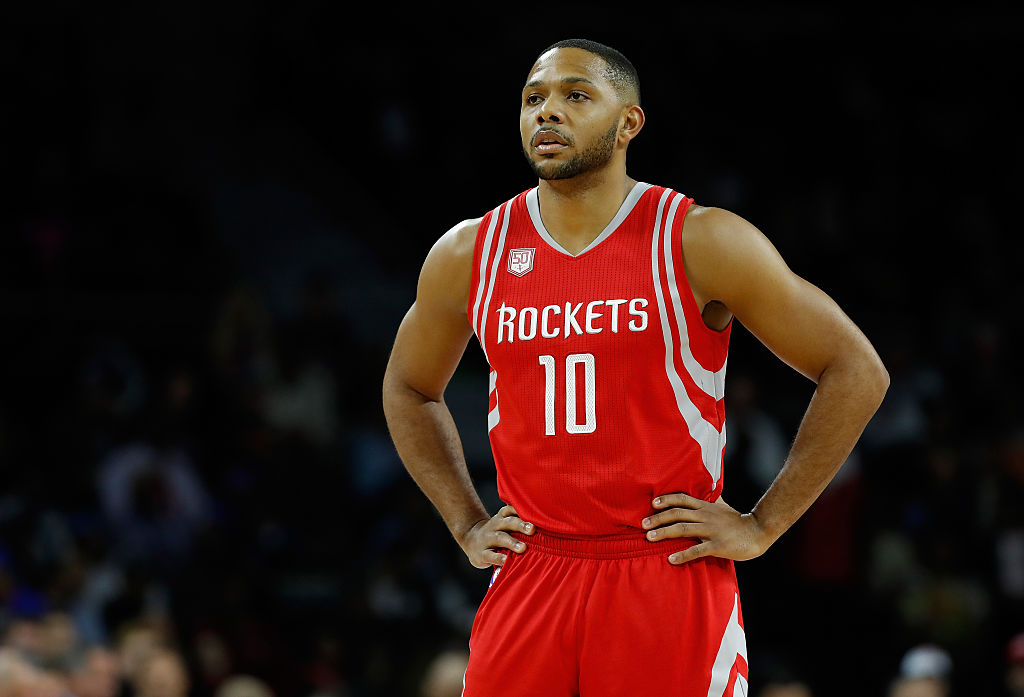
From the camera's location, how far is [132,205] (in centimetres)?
1176

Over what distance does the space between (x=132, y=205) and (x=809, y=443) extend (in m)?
9.07

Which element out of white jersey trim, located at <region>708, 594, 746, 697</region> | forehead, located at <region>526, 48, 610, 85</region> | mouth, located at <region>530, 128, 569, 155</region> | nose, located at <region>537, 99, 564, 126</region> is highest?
forehead, located at <region>526, 48, 610, 85</region>

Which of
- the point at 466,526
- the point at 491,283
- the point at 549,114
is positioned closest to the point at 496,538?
the point at 466,526

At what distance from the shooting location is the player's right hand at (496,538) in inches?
150

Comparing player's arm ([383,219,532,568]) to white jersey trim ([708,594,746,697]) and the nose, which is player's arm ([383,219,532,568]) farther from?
white jersey trim ([708,594,746,697])

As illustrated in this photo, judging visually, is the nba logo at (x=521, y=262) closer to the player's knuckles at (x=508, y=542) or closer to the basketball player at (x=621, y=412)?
the basketball player at (x=621, y=412)

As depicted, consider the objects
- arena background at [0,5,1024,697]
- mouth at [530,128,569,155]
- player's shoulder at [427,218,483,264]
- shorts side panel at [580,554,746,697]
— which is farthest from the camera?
arena background at [0,5,1024,697]

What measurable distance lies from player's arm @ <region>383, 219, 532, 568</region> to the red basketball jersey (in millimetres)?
229

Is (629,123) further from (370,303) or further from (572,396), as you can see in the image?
(370,303)

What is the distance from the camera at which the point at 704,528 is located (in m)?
3.68

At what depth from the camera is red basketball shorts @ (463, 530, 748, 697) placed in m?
3.57

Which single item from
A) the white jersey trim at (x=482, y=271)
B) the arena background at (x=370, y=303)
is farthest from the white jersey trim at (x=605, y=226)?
the arena background at (x=370, y=303)

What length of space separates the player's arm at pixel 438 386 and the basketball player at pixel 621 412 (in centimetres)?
16

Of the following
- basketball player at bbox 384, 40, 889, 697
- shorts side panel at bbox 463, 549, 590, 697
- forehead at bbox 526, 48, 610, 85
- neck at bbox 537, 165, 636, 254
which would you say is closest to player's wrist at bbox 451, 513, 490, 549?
basketball player at bbox 384, 40, 889, 697
